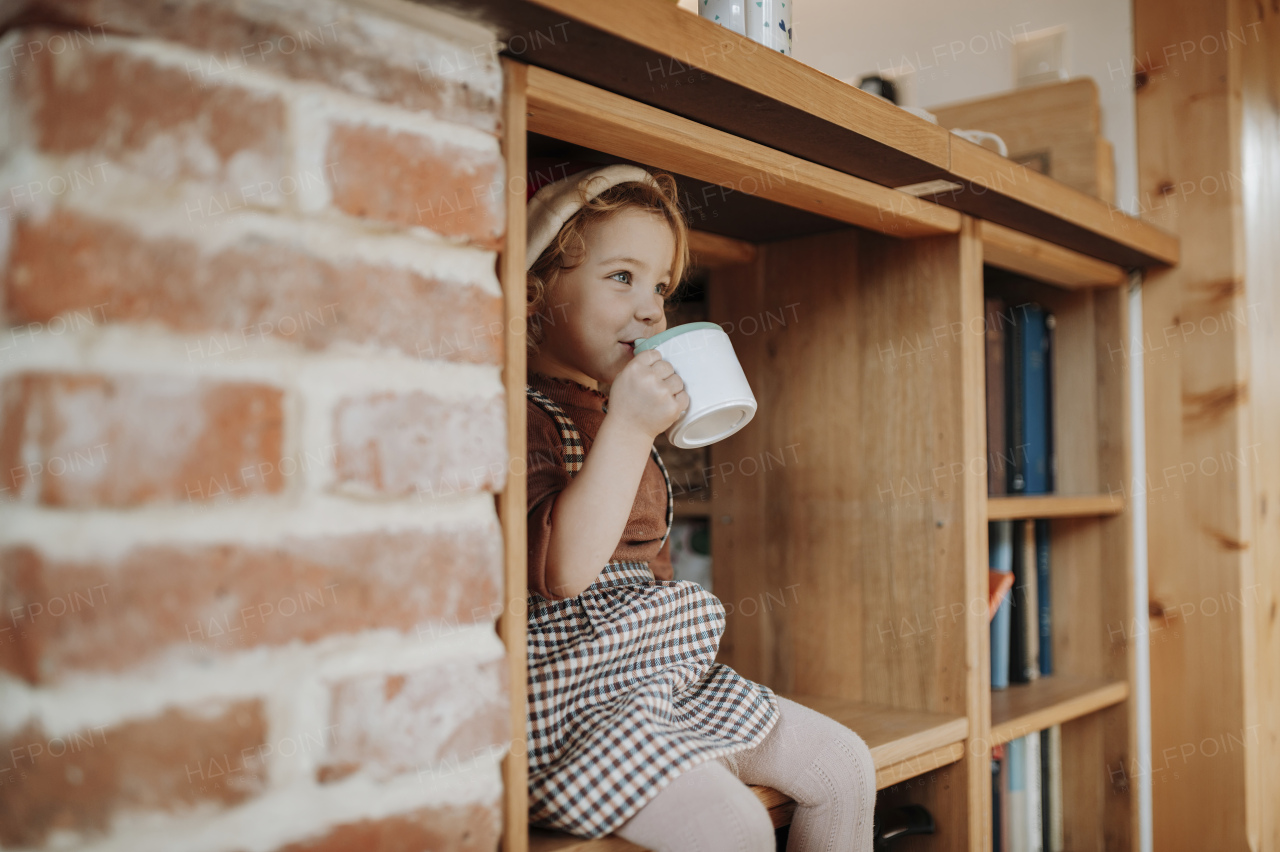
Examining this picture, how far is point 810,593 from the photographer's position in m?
1.30

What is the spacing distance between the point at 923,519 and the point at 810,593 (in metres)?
0.21

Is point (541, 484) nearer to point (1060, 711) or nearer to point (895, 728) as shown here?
point (895, 728)

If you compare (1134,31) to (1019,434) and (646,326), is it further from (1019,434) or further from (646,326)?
(646,326)

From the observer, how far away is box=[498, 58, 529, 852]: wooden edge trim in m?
0.64

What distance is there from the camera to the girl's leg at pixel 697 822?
776 mm

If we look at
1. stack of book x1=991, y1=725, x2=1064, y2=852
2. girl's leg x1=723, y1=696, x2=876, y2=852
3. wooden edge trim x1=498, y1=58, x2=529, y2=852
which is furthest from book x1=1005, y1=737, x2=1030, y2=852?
wooden edge trim x1=498, y1=58, x2=529, y2=852

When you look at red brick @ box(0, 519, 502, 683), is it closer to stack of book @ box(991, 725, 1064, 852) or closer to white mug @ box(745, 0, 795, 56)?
white mug @ box(745, 0, 795, 56)

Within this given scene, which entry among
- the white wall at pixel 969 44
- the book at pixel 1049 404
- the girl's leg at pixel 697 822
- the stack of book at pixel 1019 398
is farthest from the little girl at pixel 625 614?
the white wall at pixel 969 44

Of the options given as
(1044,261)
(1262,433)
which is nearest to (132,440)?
(1044,261)

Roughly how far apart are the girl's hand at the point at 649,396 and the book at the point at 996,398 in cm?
81

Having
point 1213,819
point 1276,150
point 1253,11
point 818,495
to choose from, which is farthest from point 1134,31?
point 1213,819

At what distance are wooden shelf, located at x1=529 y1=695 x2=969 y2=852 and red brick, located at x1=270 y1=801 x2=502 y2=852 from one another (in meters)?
0.42

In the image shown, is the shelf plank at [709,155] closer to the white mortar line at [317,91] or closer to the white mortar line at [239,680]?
the white mortar line at [317,91]

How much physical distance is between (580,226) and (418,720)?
576 mm
